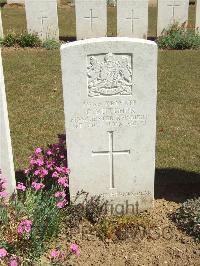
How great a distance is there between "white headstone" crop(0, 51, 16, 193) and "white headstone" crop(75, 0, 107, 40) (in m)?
8.87

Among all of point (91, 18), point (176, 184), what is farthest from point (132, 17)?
point (176, 184)

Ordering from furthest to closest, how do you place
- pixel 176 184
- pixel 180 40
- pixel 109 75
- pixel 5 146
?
pixel 180 40
pixel 176 184
pixel 5 146
pixel 109 75

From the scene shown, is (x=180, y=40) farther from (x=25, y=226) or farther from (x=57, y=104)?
(x=25, y=226)

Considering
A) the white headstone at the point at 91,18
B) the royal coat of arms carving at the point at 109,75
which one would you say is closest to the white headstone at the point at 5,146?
the royal coat of arms carving at the point at 109,75

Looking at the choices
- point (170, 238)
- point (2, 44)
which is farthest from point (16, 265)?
point (2, 44)

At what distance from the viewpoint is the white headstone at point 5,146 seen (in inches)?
171

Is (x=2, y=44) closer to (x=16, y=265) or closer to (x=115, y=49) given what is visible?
(x=115, y=49)

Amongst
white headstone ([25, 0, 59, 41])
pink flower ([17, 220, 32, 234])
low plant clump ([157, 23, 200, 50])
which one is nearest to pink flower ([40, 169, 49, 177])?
pink flower ([17, 220, 32, 234])

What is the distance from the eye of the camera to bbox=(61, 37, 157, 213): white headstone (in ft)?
14.1

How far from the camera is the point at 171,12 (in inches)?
515

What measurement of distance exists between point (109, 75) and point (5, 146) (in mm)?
1302

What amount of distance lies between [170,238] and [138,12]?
30.8 ft

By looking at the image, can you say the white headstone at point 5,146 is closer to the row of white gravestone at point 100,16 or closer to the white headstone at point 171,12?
the row of white gravestone at point 100,16

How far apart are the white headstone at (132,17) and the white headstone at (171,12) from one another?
1.81 ft
